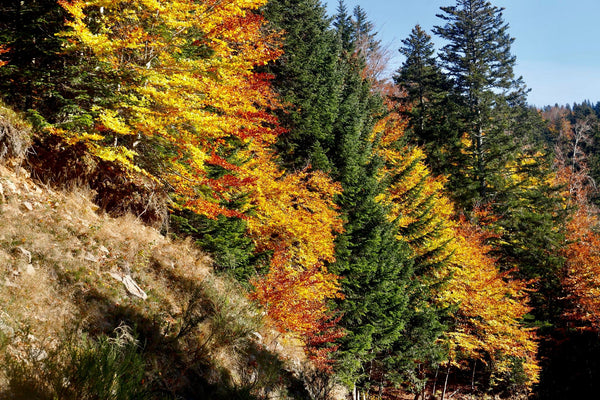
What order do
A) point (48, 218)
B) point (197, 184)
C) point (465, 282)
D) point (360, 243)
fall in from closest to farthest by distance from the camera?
point (48, 218) → point (197, 184) → point (360, 243) → point (465, 282)

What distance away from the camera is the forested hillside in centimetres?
706

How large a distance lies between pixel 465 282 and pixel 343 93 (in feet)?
51.1

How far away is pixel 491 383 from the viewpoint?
23625 millimetres

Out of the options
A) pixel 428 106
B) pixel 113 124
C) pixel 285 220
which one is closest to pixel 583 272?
pixel 428 106

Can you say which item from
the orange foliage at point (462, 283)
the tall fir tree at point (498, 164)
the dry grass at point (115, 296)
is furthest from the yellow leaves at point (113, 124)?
the tall fir tree at point (498, 164)

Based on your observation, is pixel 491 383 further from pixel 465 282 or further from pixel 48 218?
pixel 48 218

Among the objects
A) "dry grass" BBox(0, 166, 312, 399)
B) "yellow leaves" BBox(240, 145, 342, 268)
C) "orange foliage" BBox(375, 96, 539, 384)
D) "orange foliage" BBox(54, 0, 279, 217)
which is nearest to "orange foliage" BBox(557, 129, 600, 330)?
"orange foliage" BBox(375, 96, 539, 384)

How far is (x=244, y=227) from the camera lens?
12.4 metres

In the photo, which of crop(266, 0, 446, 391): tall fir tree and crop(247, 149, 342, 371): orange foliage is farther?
crop(266, 0, 446, 391): tall fir tree

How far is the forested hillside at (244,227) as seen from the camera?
7.06m

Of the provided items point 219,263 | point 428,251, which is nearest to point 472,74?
point 428,251

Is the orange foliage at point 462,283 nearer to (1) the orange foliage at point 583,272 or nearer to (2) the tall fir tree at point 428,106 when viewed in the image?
(1) the orange foliage at point 583,272

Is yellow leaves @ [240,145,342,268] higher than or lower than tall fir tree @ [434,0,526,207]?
lower

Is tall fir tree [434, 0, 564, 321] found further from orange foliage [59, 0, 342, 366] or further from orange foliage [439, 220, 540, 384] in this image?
orange foliage [59, 0, 342, 366]
